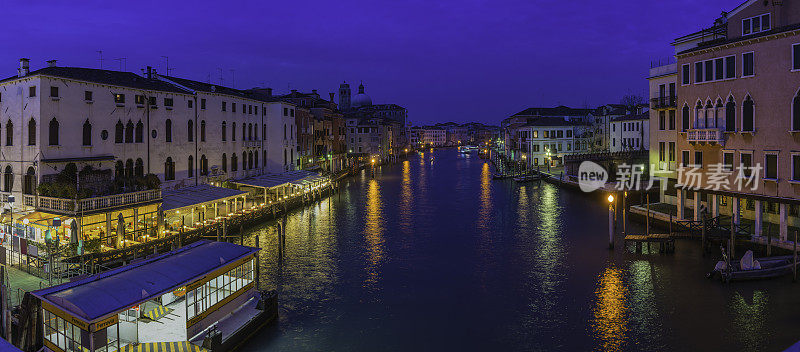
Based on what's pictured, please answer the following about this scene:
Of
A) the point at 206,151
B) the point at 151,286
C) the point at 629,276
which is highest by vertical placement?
the point at 206,151

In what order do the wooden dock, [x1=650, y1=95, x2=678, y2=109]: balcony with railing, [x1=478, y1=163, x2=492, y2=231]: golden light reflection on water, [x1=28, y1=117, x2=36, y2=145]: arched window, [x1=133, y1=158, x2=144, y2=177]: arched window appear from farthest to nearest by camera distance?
[x1=478, y1=163, x2=492, y2=231]: golden light reflection on water, [x1=650, y1=95, x2=678, y2=109]: balcony with railing, [x1=133, y1=158, x2=144, y2=177]: arched window, the wooden dock, [x1=28, y1=117, x2=36, y2=145]: arched window

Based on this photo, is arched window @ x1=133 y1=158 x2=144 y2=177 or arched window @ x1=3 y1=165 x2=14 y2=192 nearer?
arched window @ x1=3 y1=165 x2=14 y2=192

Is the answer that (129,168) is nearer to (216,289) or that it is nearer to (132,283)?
(216,289)

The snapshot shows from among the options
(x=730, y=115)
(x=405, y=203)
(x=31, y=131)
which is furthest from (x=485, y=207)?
(x=31, y=131)

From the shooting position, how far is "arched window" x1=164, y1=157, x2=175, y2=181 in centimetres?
3264

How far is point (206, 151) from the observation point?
37156 millimetres

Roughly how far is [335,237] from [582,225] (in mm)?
17529

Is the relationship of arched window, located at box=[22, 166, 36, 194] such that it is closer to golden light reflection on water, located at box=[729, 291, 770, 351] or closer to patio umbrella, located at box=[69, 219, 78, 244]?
patio umbrella, located at box=[69, 219, 78, 244]

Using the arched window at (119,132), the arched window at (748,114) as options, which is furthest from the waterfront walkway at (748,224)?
the arched window at (119,132)

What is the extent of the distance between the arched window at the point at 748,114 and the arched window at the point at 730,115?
2.00 ft

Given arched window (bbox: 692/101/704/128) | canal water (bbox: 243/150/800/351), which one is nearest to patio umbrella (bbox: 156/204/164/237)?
canal water (bbox: 243/150/800/351)

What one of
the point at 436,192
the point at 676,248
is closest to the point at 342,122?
the point at 436,192

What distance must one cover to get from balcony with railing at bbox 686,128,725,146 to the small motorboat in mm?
7367

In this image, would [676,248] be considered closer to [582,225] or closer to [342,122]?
[582,225]
